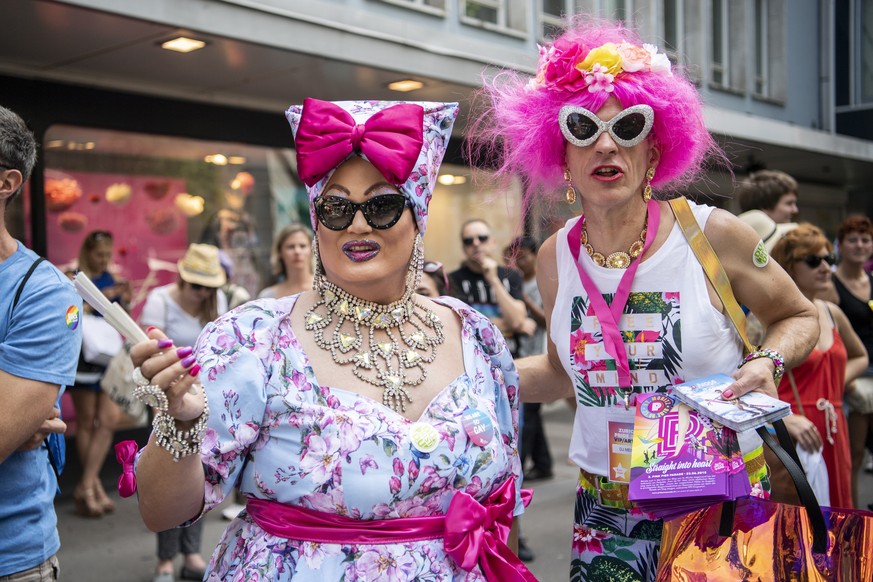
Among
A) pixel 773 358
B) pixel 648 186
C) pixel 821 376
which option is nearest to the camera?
pixel 773 358

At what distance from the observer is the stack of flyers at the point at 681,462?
2.11 meters

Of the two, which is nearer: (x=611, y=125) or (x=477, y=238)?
(x=611, y=125)

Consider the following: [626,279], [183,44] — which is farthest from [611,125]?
[183,44]

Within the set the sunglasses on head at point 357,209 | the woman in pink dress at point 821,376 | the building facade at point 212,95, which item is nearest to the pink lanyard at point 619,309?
the sunglasses on head at point 357,209

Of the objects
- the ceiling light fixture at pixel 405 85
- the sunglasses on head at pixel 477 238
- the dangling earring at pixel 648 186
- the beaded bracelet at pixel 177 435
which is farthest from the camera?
the ceiling light fixture at pixel 405 85

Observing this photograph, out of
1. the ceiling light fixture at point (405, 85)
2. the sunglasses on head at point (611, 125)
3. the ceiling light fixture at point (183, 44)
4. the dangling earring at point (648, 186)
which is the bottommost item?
the dangling earring at point (648, 186)

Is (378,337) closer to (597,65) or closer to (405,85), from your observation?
(597,65)

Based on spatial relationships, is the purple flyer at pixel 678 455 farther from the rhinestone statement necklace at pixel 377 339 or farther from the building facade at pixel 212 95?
the building facade at pixel 212 95

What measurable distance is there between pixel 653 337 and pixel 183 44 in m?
4.86

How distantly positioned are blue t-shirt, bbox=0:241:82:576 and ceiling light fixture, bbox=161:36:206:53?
13.5ft

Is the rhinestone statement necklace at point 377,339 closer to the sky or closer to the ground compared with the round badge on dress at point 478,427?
closer to the sky

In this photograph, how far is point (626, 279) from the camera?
8.43 ft

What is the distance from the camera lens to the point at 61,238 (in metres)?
7.44

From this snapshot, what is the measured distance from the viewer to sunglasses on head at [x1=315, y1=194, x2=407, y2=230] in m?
2.10
